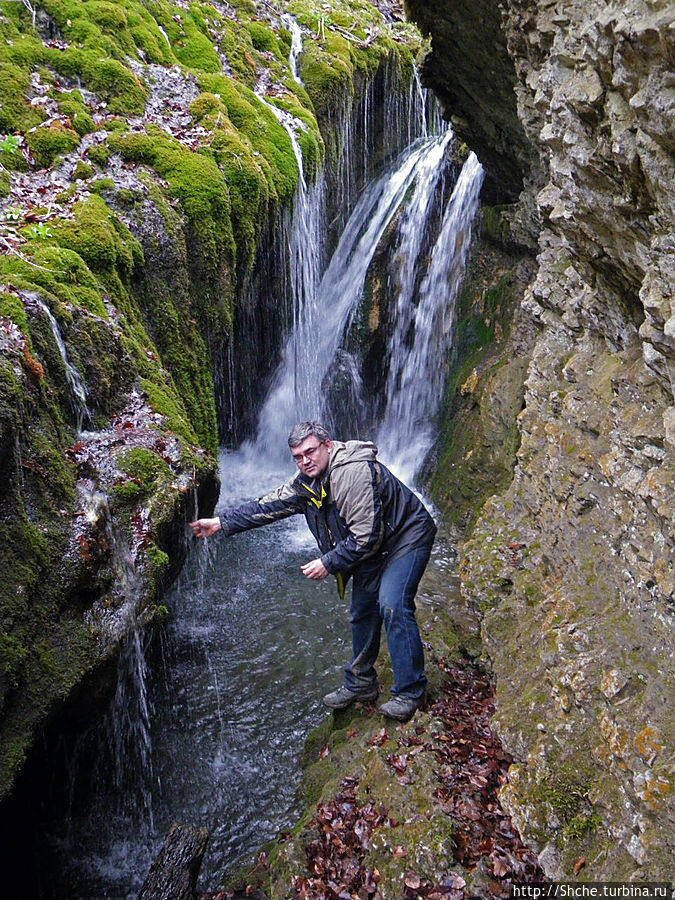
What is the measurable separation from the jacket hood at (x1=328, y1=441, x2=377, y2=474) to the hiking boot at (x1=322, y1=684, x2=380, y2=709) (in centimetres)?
194

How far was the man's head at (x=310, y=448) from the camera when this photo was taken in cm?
416

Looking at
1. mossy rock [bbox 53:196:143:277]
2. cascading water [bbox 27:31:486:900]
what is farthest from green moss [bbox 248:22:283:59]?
mossy rock [bbox 53:196:143:277]

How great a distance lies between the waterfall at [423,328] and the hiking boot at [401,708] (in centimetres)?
669

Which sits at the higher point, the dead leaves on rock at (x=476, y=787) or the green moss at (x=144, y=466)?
the green moss at (x=144, y=466)

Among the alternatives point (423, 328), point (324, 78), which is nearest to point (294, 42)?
point (324, 78)

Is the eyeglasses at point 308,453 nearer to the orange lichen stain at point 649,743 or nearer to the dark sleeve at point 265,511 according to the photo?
the dark sleeve at point 265,511

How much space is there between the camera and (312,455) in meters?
4.18

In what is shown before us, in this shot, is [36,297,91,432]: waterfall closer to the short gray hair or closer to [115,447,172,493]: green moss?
[115,447,172,493]: green moss

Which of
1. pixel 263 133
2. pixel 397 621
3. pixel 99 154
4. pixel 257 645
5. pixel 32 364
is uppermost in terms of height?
pixel 263 133

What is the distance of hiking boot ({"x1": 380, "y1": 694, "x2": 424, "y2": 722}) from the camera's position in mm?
4555

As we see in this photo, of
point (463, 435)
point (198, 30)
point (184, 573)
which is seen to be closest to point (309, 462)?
point (184, 573)

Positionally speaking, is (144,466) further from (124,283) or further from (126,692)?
(124,283)

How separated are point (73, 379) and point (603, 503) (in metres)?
3.78

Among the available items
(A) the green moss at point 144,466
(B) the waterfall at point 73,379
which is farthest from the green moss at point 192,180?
(A) the green moss at point 144,466
